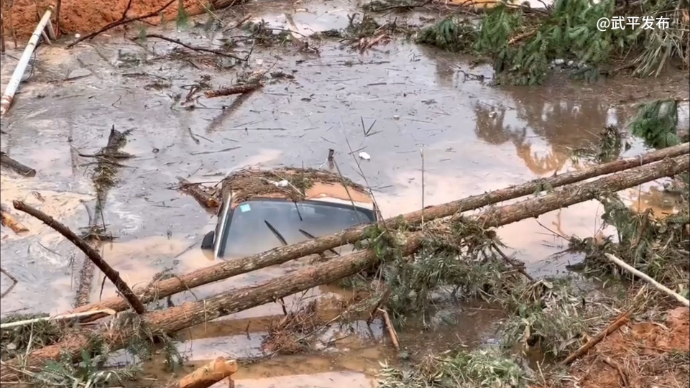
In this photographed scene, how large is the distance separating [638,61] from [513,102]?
2.41 meters

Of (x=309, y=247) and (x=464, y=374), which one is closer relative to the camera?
(x=464, y=374)

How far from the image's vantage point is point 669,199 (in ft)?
28.2

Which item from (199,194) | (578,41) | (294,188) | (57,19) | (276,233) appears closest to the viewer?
(276,233)

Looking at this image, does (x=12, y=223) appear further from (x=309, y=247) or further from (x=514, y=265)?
(x=514, y=265)

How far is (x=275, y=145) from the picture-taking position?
9.73 meters

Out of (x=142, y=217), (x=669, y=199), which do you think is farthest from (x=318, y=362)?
(x=669, y=199)

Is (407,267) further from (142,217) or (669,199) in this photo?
(669,199)

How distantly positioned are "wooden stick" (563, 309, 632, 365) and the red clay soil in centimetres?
8

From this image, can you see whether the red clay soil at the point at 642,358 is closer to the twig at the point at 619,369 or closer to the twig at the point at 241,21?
the twig at the point at 619,369

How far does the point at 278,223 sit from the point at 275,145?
359 cm

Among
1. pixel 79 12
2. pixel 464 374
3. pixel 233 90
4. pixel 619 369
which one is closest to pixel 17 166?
pixel 233 90

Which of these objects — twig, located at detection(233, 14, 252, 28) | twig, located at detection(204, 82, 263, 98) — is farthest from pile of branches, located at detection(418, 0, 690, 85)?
twig, located at detection(233, 14, 252, 28)

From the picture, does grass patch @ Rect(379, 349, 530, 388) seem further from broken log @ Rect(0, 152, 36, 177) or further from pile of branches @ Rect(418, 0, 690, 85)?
pile of branches @ Rect(418, 0, 690, 85)

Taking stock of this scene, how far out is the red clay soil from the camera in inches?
204
